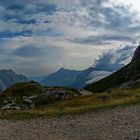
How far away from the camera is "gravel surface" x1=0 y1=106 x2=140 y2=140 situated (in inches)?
1684

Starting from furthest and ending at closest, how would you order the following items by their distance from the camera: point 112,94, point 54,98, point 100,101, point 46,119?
point 54,98, point 112,94, point 100,101, point 46,119

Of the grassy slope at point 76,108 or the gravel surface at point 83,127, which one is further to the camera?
the grassy slope at point 76,108

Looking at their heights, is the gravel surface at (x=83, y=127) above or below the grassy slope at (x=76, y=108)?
below

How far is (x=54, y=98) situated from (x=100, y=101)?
149 feet

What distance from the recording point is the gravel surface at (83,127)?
4278 cm

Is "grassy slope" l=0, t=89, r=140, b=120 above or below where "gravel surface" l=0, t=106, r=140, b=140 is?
above

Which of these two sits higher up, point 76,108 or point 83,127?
point 76,108

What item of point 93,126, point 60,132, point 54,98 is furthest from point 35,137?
point 54,98

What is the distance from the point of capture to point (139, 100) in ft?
243

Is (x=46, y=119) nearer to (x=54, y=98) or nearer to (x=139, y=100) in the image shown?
(x=139, y=100)

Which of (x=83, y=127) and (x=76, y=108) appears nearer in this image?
(x=83, y=127)

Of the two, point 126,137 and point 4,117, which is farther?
point 4,117

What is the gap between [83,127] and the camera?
4912 cm

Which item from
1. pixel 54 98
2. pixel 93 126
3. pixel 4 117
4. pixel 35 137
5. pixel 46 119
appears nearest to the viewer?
pixel 35 137
